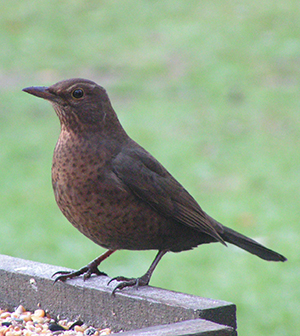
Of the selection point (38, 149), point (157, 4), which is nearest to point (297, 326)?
point (38, 149)

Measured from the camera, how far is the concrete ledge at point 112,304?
2.85 meters

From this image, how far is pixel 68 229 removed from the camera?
7.43 m

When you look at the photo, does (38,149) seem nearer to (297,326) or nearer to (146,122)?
(146,122)

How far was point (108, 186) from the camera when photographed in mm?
3432

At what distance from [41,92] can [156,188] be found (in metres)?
0.74

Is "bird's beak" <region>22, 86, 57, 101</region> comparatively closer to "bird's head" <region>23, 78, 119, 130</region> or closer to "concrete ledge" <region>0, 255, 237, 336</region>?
"bird's head" <region>23, 78, 119, 130</region>

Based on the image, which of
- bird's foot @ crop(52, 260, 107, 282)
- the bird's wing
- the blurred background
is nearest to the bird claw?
bird's foot @ crop(52, 260, 107, 282)

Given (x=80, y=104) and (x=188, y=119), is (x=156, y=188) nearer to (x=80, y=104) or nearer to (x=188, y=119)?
(x=80, y=104)

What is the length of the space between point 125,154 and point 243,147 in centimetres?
630

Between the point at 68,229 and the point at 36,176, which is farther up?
the point at 36,176

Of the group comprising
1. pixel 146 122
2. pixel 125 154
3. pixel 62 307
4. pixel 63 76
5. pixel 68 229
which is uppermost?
pixel 63 76

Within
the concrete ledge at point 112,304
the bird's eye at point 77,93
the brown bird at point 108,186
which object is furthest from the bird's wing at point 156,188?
the concrete ledge at point 112,304

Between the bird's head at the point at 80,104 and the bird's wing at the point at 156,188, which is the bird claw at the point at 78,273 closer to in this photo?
the bird's wing at the point at 156,188

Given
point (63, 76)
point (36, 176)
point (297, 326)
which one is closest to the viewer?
point (297, 326)
